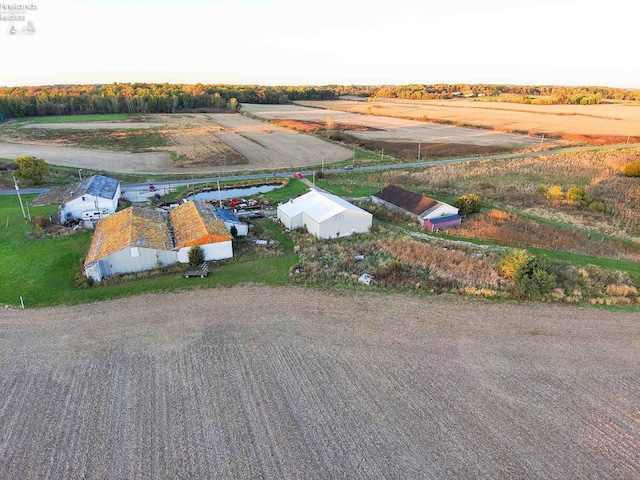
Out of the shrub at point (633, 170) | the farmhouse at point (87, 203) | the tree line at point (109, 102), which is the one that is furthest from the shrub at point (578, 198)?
the tree line at point (109, 102)

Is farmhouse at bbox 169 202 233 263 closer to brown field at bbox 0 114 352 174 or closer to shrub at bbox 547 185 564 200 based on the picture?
brown field at bbox 0 114 352 174

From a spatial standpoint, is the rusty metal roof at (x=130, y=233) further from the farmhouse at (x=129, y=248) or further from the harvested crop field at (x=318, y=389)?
the harvested crop field at (x=318, y=389)

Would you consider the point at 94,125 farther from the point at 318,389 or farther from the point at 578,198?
the point at 318,389

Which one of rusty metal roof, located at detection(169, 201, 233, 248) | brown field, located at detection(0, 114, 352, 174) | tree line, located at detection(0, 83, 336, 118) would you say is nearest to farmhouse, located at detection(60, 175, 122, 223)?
rusty metal roof, located at detection(169, 201, 233, 248)

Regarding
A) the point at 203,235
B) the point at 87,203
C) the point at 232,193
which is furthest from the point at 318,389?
the point at 232,193

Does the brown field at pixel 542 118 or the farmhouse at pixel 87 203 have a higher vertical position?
the brown field at pixel 542 118
